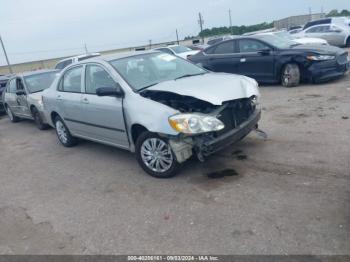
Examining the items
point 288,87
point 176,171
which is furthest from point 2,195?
point 288,87

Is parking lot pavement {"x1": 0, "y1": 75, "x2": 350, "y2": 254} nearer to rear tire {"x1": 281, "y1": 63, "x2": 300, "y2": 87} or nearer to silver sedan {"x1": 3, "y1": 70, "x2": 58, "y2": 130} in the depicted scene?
silver sedan {"x1": 3, "y1": 70, "x2": 58, "y2": 130}

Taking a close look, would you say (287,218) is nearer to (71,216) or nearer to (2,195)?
(71,216)

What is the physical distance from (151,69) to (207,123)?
1706 millimetres

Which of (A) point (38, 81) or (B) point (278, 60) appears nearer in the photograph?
(B) point (278, 60)

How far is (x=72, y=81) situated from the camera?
641 cm

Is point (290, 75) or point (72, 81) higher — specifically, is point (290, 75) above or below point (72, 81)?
below

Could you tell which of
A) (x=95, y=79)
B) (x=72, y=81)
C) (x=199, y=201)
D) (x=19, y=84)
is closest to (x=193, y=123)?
(x=199, y=201)

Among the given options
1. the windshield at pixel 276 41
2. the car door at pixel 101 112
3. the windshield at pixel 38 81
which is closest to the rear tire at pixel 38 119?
the windshield at pixel 38 81

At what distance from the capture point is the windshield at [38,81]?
969 centimetres

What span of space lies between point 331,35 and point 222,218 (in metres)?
16.5

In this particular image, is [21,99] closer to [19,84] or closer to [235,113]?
[19,84]

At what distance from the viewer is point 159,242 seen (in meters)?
3.42

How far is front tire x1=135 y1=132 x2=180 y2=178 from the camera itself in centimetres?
466

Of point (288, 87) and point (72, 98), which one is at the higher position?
point (72, 98)
